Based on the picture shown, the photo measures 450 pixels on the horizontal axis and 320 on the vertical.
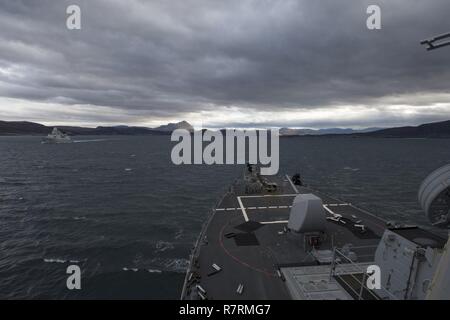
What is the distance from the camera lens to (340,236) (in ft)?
82.5

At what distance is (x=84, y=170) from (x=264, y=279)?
316ft

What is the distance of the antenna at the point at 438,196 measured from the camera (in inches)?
406

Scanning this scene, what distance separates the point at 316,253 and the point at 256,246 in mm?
5245

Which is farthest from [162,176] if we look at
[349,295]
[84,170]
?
[349,295]

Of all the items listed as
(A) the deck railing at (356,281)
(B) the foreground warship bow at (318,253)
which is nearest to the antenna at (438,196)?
(B) the foreground warship bow at (318,253)

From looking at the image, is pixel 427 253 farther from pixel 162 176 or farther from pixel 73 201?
pixel 162 176

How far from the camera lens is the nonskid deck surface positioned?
684 inches

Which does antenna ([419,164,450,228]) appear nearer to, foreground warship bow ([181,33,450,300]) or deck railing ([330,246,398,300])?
foreground warship bow ([181,33,450,300])

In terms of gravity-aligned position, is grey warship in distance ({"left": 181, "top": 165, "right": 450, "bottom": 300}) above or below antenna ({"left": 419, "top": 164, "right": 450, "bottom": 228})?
below

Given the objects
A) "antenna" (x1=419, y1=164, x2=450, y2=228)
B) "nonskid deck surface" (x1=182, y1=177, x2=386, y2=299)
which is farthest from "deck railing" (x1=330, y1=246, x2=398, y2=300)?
"antenna" (x1=419, y1=164, x2=450, y2=228)

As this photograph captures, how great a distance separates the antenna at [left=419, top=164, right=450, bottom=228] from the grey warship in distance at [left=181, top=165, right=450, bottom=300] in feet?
0.11

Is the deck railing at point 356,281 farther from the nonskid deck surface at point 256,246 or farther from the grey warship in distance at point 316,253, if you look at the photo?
the nonskid deck surface at point 256,246

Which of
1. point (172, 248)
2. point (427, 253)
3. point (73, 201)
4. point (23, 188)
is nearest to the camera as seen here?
point (427, 253)

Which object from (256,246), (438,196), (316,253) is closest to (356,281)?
(316,253)
